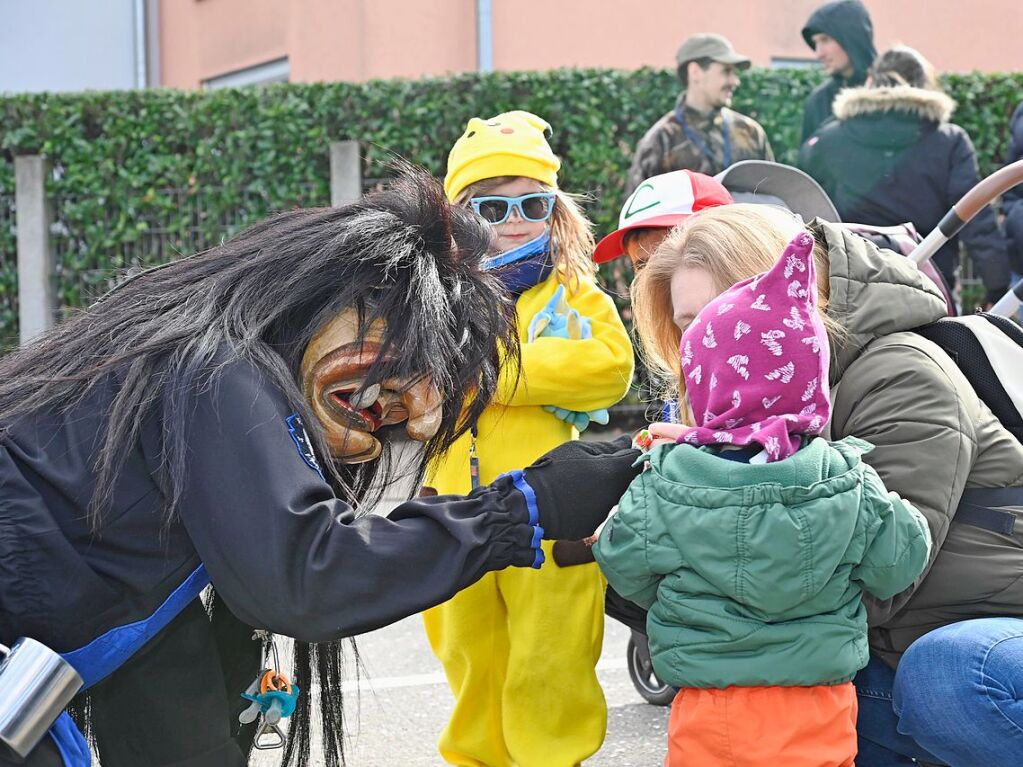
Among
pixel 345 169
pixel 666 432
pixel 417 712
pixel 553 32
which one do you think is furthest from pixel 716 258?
pixel 553 32

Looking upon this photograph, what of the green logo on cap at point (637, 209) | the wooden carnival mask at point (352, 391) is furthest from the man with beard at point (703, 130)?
the wooden carnival mask at point (352, 391)

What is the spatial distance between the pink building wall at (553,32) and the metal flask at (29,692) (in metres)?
11.4

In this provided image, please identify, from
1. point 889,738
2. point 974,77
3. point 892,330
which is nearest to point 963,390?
point 892,330

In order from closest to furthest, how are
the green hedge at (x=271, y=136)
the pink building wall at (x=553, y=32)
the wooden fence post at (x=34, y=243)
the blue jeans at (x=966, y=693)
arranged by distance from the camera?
the blue jeans at (x=966, y=693) → the green hedge at (x=271, y=136) → the wooden fence post at (x=34, y=243) → the pink building wall at (x=553, y=32)

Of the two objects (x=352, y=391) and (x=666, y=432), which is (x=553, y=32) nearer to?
(x=666, y=432)

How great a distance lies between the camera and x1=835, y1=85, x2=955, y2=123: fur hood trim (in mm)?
5219

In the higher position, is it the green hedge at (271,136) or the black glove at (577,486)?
the green hedge at (271,136)

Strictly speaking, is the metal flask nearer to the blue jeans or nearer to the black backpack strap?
the blue jeans

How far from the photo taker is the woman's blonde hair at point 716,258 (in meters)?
2.60

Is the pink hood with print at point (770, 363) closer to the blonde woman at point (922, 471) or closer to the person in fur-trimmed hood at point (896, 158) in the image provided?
the blonde woman at point (922, 471)

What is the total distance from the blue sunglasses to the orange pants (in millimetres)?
1512

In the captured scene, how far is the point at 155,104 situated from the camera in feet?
27.7

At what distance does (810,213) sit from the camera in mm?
3645

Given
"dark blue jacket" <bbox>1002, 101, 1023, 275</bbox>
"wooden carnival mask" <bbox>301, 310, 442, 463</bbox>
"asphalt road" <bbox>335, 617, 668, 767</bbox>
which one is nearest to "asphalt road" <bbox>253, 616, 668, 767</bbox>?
"asphalt road" <bbox>335, 617, 668, 767</bbox>
